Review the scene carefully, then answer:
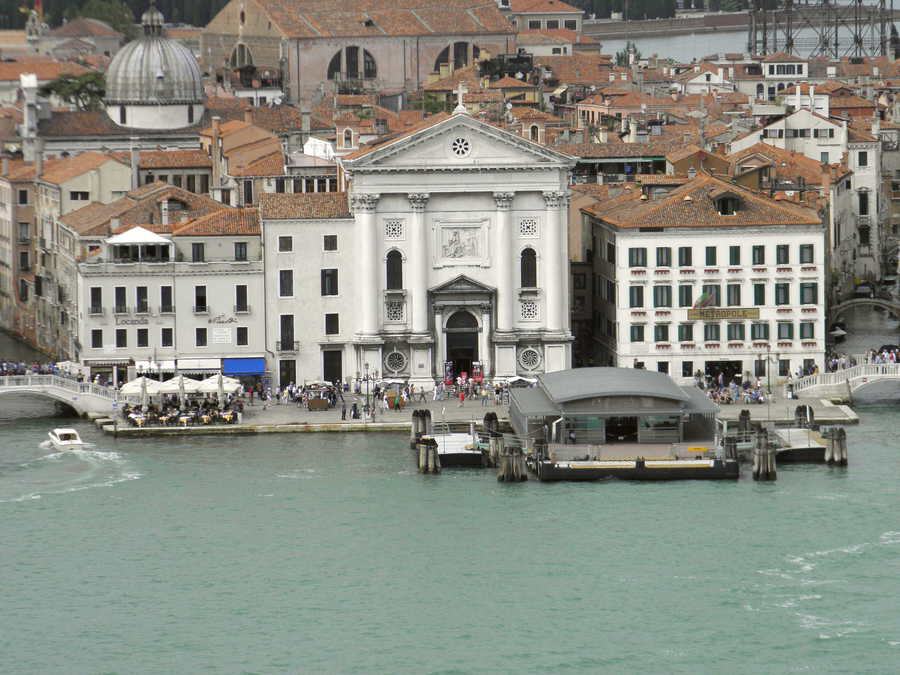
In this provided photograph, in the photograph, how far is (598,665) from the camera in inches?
1868

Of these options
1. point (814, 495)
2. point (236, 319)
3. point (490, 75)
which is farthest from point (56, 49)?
point (814, 495)

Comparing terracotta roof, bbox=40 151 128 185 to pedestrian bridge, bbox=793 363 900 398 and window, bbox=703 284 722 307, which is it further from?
pedestrian bridge, bbox=793 363 900 398

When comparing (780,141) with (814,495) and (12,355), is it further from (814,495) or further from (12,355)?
(814,495)

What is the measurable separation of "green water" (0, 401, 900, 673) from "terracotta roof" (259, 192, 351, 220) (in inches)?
305

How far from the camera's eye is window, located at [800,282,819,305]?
71.1m

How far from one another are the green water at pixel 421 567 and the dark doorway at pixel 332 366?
6421 millimetres

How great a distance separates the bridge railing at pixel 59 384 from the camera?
2724 inches

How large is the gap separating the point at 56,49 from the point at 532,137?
326 feet

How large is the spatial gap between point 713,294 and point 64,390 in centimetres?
1566

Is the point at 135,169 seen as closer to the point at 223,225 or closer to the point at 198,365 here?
the point at 223,225

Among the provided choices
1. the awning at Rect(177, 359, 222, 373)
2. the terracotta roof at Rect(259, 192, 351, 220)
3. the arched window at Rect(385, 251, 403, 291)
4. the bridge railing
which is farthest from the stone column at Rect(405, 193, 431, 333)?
the bridge railing

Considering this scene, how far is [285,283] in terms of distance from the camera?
70812mm

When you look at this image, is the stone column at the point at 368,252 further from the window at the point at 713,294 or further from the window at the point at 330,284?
the window at the point at 713,294

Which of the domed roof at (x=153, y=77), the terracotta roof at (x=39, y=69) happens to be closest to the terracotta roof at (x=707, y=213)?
the domed roof at (x=153, y=77)
